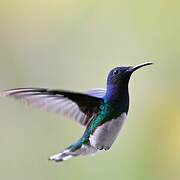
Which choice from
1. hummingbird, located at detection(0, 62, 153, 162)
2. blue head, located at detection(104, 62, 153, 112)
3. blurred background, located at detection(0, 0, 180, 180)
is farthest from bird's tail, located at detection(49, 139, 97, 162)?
blurred background, located at detection(0, 0, 180, 180)

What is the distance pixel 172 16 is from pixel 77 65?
3.29ft

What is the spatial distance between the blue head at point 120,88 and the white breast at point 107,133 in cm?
5

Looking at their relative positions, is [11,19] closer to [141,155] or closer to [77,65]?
[77,65]

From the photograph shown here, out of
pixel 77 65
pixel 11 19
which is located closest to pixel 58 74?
pixel 77 65

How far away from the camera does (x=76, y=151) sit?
76.4 inches

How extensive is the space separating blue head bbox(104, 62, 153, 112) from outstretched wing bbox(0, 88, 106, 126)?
6cm

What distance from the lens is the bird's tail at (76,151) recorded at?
1856 millimetres

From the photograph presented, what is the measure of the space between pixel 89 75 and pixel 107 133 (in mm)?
2026

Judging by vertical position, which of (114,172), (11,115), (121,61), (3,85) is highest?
(121,61)

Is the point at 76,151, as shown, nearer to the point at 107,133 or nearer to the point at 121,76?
the point at 107,133

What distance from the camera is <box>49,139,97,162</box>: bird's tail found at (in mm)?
1856

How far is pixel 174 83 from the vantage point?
3230mm

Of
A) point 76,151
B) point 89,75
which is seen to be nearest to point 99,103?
point 76,151

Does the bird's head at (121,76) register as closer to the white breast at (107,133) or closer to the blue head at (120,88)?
the blue head at (120,88)
